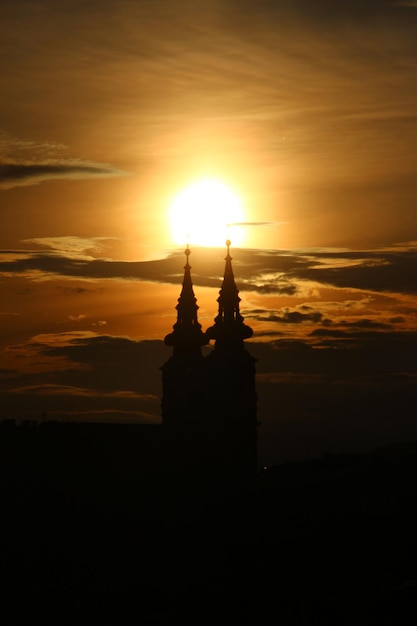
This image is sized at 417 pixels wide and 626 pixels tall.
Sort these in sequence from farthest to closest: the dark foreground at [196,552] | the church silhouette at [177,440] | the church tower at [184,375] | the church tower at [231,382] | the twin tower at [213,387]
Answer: the church tower at [231,382]
the church tower at [184,375]
the twin tower at [213,387]
the church silhouette at [177,440]
the dark foreground at [196,552]

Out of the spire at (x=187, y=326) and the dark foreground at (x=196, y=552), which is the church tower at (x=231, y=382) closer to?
the spire at (x=187, y=326)

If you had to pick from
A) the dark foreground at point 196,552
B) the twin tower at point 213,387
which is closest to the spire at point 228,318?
the twin tower at point 213,387

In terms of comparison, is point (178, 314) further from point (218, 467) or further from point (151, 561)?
point (151, 561)

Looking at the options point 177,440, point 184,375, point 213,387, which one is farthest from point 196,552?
point 184,375

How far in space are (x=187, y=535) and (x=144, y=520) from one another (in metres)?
4.06

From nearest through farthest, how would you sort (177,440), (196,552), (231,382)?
(196,552), (177,440), (231,382)

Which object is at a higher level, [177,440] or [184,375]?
[184,375]

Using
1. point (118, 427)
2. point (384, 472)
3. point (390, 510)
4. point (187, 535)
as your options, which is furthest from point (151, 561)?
point (384, 472)

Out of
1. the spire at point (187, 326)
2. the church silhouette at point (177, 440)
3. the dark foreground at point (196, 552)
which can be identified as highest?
the spire at point (187, 326)

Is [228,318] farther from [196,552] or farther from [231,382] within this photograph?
[196,552]

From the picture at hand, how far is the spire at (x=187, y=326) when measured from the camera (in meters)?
119

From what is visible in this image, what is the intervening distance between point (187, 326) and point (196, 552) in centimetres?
2932

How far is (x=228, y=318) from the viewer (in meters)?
120

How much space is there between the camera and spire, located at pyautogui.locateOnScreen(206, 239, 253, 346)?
11950 cm
